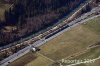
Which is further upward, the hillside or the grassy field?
the hillside

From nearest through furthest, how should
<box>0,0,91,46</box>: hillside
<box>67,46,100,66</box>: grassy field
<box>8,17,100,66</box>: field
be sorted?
<box>67,46,100,66</box>: grassy field → <box>8,17,100,66</box>: field → <box>0,0,91,46</box>: hillside

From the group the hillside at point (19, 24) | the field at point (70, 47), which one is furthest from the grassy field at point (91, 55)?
the hillside at point (19, 24)

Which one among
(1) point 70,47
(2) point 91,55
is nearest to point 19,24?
(1) point 70,47

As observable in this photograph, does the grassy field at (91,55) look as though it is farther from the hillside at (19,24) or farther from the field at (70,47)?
the hillside at (19,24)

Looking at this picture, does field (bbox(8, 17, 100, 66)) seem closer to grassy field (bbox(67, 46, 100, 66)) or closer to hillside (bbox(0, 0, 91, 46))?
grassy field (bbox(67, 46, 100, 66))

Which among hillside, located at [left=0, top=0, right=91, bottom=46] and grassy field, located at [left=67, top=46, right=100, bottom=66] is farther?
hillside, located at [left=0, top=0, right=91, bottom=46]

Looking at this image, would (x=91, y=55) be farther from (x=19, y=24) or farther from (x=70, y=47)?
(x=19, y=24)

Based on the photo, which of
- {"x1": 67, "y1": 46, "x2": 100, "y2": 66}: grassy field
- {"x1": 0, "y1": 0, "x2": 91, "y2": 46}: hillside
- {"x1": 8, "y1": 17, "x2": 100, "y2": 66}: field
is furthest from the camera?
{"x1": 0, "y1": 0, "x2": 91, "y2": 46}: hillside

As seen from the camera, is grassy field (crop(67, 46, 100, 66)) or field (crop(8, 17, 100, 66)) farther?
field (crop(8, 17, 100, 66))

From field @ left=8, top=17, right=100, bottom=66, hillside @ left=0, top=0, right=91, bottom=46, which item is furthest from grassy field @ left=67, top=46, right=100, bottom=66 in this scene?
hillside @ left=0, top=0, right=91, bottom=46
